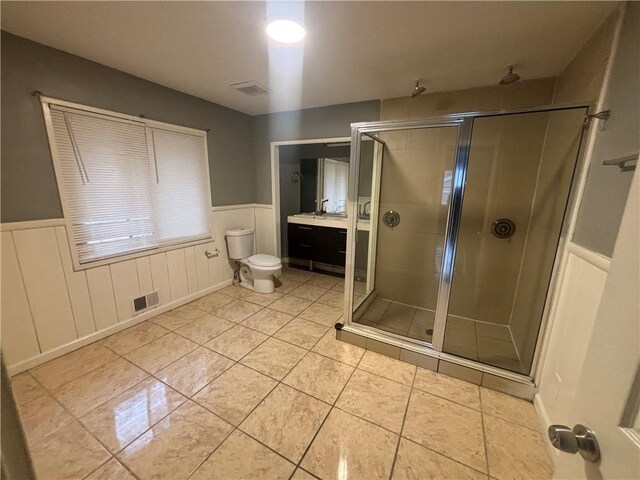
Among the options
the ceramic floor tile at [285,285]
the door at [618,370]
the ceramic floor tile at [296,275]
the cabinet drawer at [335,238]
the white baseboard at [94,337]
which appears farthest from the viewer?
the ceramic floor tile at [296,275]

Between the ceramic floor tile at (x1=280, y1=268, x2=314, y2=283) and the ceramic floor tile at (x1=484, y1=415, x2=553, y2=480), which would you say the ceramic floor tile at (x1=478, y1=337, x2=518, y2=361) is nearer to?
the ceramic floor tile at (x1=484, y1=415, x2=553, y2=480)

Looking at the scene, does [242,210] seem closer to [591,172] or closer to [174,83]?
[174,83]

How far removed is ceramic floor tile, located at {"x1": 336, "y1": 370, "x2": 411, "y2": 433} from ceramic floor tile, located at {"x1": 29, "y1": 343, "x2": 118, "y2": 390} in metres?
1.86

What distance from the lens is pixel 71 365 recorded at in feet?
6.31

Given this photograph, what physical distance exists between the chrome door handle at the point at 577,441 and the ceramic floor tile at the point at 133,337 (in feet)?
8.67

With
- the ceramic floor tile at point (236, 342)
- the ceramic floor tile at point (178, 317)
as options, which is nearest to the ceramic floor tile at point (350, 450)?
the ceramic floor tile at point (236, 342)

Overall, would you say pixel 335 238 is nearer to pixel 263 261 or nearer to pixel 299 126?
pixel 263 261

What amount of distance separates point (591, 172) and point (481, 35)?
1017 mm

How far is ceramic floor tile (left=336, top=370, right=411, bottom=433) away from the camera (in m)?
1.54

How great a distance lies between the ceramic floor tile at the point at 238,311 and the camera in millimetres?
2650

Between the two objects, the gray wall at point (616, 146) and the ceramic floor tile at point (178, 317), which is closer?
the gray wall at point (616, 146)

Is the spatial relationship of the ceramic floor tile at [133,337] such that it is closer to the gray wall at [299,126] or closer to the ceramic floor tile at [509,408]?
the gray wall at [299,126]

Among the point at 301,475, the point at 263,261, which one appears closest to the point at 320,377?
the point at 301,475

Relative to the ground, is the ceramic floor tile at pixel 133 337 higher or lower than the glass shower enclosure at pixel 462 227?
lower
